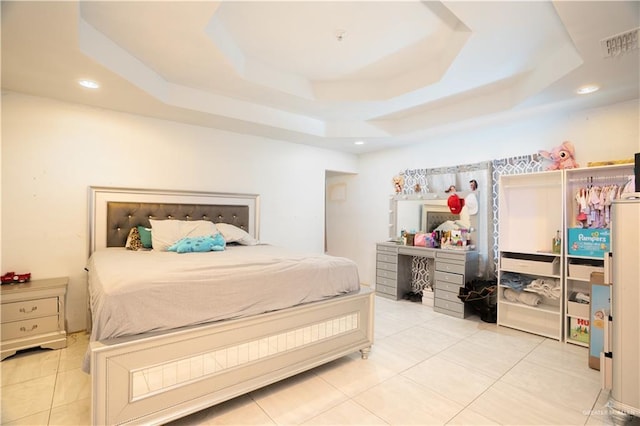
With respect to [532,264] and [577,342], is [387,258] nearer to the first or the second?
[532,264]

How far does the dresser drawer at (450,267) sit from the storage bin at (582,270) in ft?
3.29

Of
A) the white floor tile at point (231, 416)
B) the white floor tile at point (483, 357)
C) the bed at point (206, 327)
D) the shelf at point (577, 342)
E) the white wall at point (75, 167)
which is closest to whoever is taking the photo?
the bed at point (206, 327)

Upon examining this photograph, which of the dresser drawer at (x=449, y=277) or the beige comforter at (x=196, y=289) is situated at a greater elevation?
the beige comforter at (x=196, y=289)

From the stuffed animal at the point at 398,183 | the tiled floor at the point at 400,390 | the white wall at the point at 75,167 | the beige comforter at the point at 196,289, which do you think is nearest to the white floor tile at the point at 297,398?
the tiled floor at the point at 400,390

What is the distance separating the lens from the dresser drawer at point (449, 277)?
362 centimetres

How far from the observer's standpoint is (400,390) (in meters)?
2.08

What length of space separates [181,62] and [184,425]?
2.63 meters

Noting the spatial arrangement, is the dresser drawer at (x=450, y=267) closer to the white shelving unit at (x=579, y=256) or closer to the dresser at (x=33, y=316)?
the white shelving unit at (x=579, y=256)

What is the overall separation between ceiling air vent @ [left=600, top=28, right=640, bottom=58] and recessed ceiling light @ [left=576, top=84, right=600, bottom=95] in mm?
654

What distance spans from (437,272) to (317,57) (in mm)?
2859

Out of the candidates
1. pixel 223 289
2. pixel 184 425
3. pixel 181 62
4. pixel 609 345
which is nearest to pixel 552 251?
pixel 609 345

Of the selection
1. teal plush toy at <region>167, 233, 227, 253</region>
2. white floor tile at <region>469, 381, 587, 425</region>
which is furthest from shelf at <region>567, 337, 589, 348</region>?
teal plush toy at <region>167, 233, 227, 253</region>

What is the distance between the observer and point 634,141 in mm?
2812

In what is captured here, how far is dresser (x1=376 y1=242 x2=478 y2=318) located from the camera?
3.62 m
